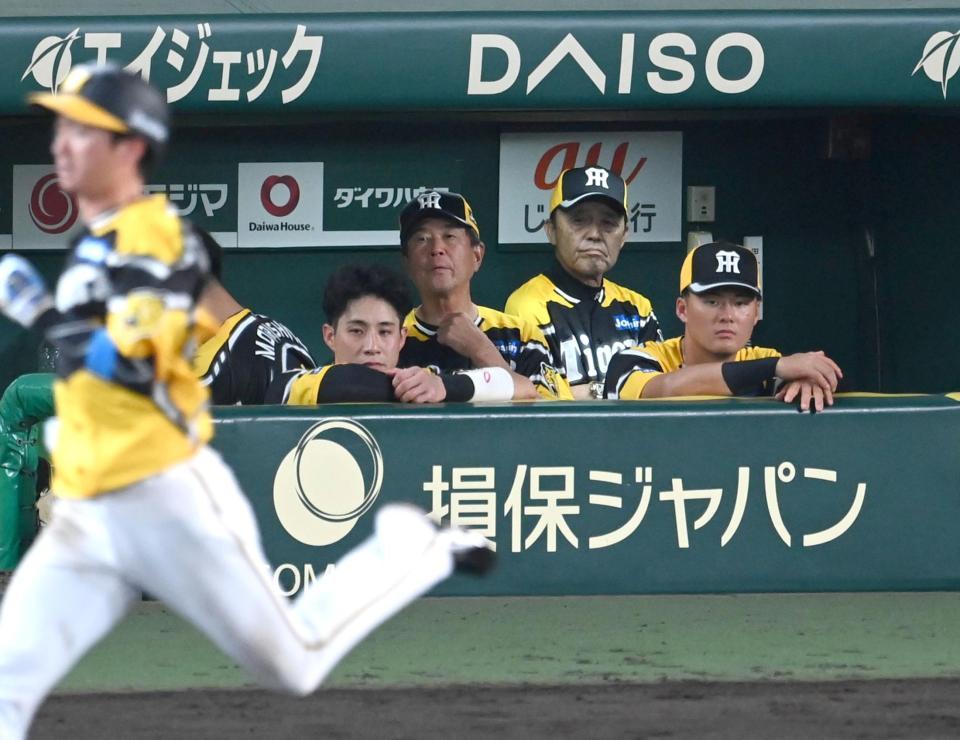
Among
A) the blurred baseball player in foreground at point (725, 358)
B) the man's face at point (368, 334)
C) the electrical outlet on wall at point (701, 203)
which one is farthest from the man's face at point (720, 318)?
the electrical outlet on wall at point (701, 203)

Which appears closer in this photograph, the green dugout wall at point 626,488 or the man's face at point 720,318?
the green dugout wall at point 626,488

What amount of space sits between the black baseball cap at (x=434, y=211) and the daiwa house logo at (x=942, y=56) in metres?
1.60

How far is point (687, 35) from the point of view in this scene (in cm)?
545

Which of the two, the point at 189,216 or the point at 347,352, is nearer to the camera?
the point at 347,352

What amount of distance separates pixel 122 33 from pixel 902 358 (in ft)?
10.4

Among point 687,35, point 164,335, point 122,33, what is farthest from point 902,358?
point 164,335

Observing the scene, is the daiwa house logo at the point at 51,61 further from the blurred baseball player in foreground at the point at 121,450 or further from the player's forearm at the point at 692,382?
the blurred baseball player in foreground at the point at 121,450

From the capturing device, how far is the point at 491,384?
4.87m

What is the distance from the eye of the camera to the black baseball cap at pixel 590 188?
17.4 ft

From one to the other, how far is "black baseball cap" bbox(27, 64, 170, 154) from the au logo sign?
6.45 feet

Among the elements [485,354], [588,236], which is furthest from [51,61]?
[588,236]

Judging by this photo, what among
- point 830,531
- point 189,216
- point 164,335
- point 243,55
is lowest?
point 830,531

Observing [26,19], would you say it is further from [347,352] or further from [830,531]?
[830,531]

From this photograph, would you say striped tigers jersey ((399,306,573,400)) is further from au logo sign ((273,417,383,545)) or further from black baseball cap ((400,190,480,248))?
au logo sign ((273,417,383,545))
